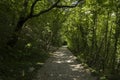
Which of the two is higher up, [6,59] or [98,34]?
[6,59]

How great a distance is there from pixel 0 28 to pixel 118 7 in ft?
29.1

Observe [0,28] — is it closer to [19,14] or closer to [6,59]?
[6,59]

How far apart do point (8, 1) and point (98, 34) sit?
1722cm

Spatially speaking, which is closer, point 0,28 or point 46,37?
point 0,28

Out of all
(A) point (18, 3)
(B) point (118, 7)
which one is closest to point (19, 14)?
(A) point (18, 3)

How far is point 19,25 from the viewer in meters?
15.2

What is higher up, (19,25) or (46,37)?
(19,25)

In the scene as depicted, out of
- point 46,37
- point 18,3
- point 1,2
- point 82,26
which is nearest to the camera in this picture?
point 1,2

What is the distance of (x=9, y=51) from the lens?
13.5m

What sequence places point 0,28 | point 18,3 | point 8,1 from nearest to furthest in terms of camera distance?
point 0,28, point 8,1, point 18,3

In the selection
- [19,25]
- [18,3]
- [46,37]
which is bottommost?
[46,37]

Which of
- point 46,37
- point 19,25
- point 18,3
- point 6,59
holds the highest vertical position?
point 18,3

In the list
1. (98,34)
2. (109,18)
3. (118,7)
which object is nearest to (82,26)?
(98,34)

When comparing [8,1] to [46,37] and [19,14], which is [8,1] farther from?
[46,37]
